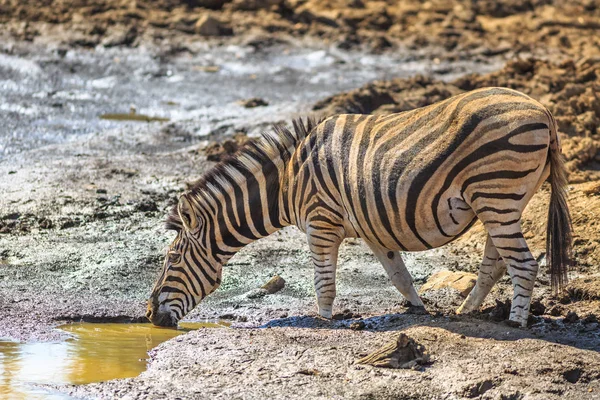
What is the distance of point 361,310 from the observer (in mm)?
9094

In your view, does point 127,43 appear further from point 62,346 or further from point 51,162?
point 62,346

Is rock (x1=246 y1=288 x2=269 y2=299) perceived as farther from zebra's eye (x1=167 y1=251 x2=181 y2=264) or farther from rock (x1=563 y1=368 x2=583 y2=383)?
rock (x1=563 y1=368 x2=583 y2=383)

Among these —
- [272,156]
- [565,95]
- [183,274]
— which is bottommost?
[183,274]

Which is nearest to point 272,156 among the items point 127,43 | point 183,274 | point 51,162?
point 183,274

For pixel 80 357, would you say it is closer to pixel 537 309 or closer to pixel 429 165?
pixel 429 165

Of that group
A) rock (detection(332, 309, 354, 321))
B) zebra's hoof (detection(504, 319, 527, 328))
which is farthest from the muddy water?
zebra's hoof (detection(504, 319, 527, 328))

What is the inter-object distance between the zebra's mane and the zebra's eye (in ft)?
0.80

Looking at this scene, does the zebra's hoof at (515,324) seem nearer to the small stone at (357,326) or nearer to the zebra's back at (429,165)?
the zebra's back at (429,165)

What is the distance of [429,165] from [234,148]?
6472 millimetres

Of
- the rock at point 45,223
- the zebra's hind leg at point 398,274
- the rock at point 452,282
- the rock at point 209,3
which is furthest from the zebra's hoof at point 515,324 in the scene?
the rock at point 209,3

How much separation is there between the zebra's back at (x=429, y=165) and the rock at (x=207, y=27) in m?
13.2

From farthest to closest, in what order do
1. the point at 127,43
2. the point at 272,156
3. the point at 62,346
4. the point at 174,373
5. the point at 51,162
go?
the point at 127,43 → the point at 51,162 → the point at 272,156 → the point at 62,346 → the point at 174,373

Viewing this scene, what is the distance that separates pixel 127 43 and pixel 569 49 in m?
9.29

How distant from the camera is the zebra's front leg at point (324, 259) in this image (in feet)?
27.7
